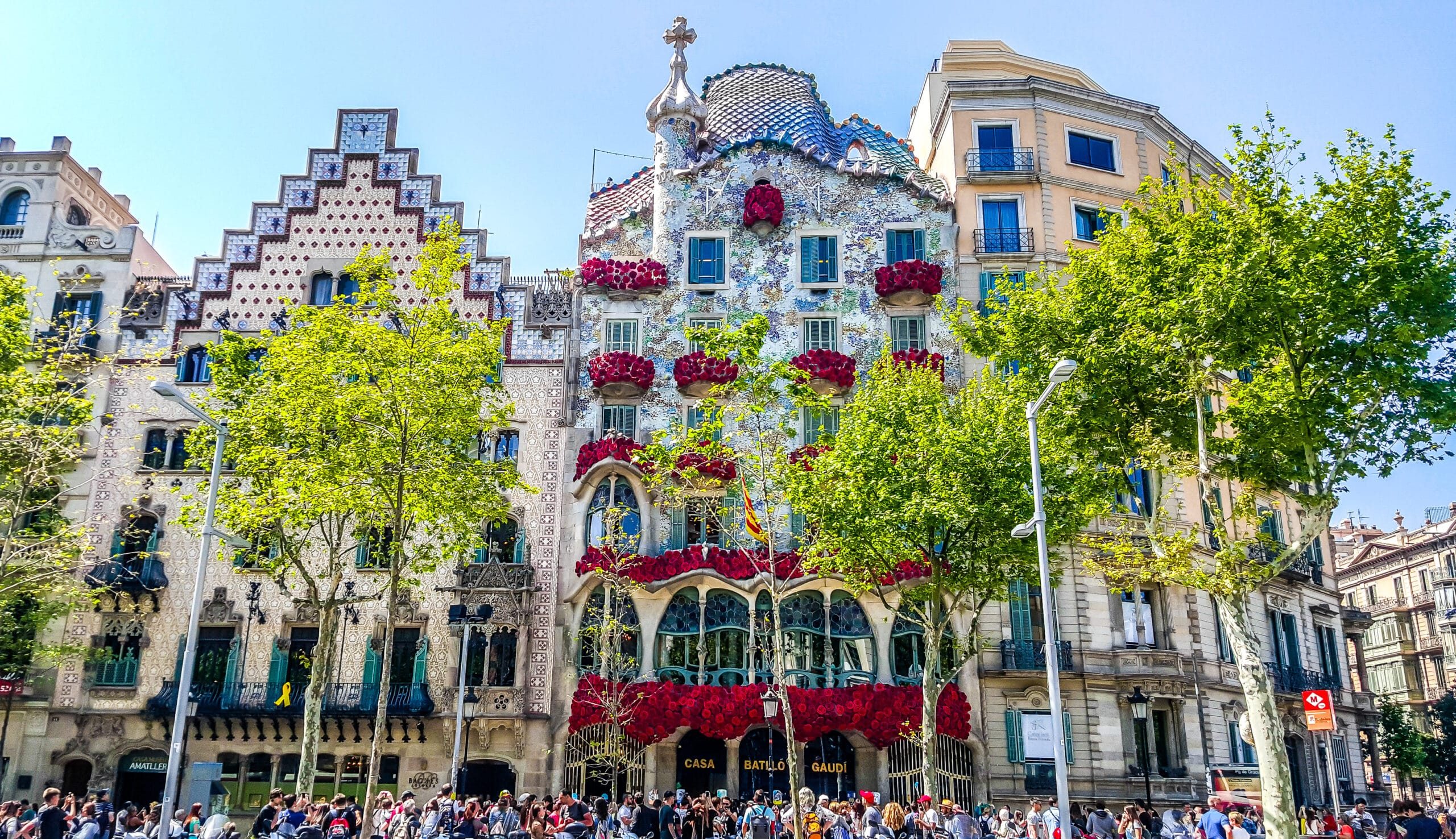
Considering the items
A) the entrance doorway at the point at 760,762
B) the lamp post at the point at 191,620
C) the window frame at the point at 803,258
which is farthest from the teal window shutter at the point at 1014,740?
the lamp post at the point at 191,620

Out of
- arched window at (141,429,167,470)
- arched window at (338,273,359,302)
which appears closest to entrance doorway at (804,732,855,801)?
arched window at (338,273,359,302)

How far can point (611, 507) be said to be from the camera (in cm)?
3275

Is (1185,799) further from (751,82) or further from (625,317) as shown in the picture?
(751,82)

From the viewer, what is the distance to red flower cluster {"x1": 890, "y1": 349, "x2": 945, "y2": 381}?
33.6 m

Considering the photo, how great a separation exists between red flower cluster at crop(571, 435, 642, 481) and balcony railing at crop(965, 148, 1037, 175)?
14637mm

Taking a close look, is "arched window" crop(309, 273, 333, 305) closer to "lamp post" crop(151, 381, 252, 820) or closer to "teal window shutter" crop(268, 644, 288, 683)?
"teal window shutter" crop(268, 644, 288, 683)

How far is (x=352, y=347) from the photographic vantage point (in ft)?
80.4

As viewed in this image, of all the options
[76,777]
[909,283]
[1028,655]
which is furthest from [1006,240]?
[76,777]

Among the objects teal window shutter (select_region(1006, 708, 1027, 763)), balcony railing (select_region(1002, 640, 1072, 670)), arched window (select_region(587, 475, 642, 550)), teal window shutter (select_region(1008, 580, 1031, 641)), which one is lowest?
teal window shutter (select_region(1006, 708, 1027, 763))

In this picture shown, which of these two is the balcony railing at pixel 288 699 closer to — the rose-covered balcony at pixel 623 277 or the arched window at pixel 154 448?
the arched window at pixel 154 448

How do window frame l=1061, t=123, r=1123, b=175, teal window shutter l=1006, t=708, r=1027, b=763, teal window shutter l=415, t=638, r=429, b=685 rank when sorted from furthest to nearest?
window frame l=1061, t=123, r=1123, b=175 → teal window shutter l=415, t=638, r=429, b=685 → teal window shutter l=1006, t=708, r=1027, b=763

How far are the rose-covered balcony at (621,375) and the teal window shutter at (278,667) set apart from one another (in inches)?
485

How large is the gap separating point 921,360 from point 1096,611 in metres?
9.07

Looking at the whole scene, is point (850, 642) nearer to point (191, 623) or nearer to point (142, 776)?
point (191, 623)
